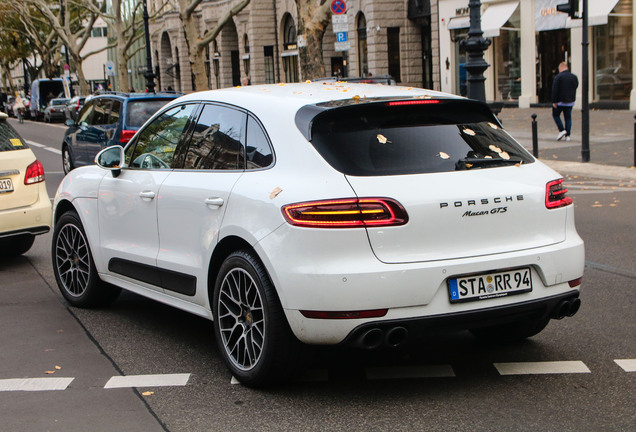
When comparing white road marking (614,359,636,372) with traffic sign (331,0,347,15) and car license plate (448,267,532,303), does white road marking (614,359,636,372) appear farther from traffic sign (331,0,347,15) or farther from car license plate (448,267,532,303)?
traffic sign (331,0,347,15)

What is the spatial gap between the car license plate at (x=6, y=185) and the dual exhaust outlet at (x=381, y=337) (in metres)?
5.43

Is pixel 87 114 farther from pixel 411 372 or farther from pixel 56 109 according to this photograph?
pixel 56 109

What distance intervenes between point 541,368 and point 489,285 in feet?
2.71

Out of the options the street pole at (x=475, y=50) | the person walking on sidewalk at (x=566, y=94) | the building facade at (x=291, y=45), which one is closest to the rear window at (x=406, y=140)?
the street pole at (x=475, y=50)

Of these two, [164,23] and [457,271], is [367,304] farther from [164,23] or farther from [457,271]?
[164,23]

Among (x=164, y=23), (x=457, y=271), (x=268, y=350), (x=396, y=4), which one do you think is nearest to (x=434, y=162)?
(x=457, y=271)

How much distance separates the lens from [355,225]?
4.33 metres

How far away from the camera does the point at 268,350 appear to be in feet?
15.1

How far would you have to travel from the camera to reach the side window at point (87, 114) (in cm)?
1714

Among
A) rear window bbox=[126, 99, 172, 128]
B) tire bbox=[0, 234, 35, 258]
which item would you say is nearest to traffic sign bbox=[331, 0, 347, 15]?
rear window bbox=[126, 99, 172, 128]

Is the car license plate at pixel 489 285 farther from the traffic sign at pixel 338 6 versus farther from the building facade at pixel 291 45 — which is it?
the traffic sign at pixel 338 6

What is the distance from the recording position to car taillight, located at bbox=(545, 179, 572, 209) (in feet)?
15.8

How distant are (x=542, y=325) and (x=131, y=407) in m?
2.51

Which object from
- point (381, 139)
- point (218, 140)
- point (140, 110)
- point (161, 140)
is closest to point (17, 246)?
point (161, 140)
